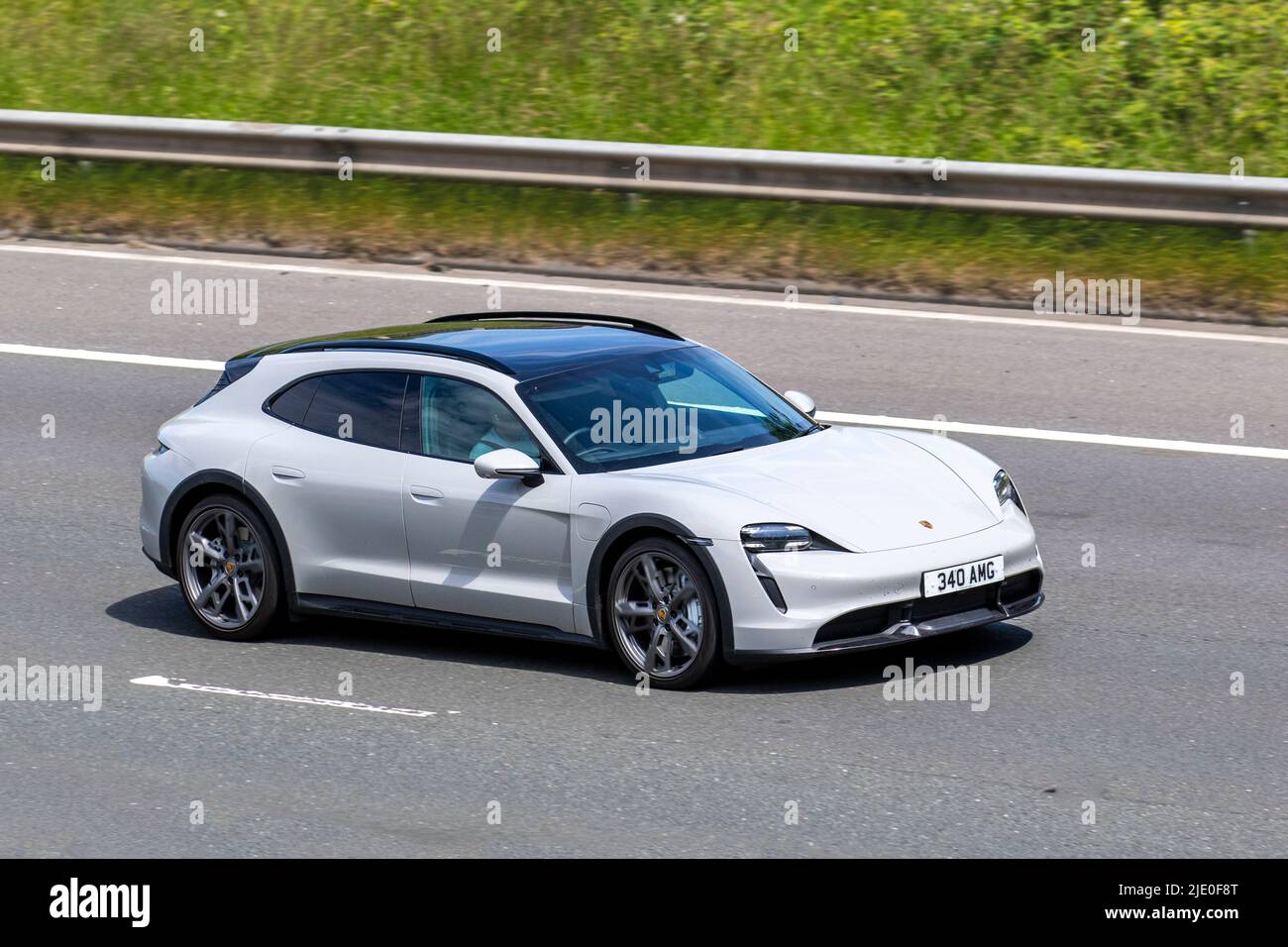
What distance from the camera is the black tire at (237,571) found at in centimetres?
948

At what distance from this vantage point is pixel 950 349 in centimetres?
1409

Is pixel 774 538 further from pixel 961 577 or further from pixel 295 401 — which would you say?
pixel 295 401

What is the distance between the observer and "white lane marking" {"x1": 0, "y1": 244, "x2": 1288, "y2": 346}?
14359 mm

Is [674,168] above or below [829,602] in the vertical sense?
above

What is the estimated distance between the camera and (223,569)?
380 inches

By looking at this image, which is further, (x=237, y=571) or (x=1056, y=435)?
(x=1056, y=435)

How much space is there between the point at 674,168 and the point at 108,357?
4727 millimetres

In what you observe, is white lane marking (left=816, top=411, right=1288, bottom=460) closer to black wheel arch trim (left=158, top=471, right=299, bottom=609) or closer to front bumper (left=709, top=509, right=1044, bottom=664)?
front bumper (left=709, top=509, right=1044, bottom=664)

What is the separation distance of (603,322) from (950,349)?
15.4ft

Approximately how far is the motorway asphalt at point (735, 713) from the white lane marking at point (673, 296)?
1.12 metres

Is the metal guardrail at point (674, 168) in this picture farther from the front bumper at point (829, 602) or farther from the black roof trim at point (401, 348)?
the front bumper at point (829, 602)

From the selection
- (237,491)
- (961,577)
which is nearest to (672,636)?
(961,577)
